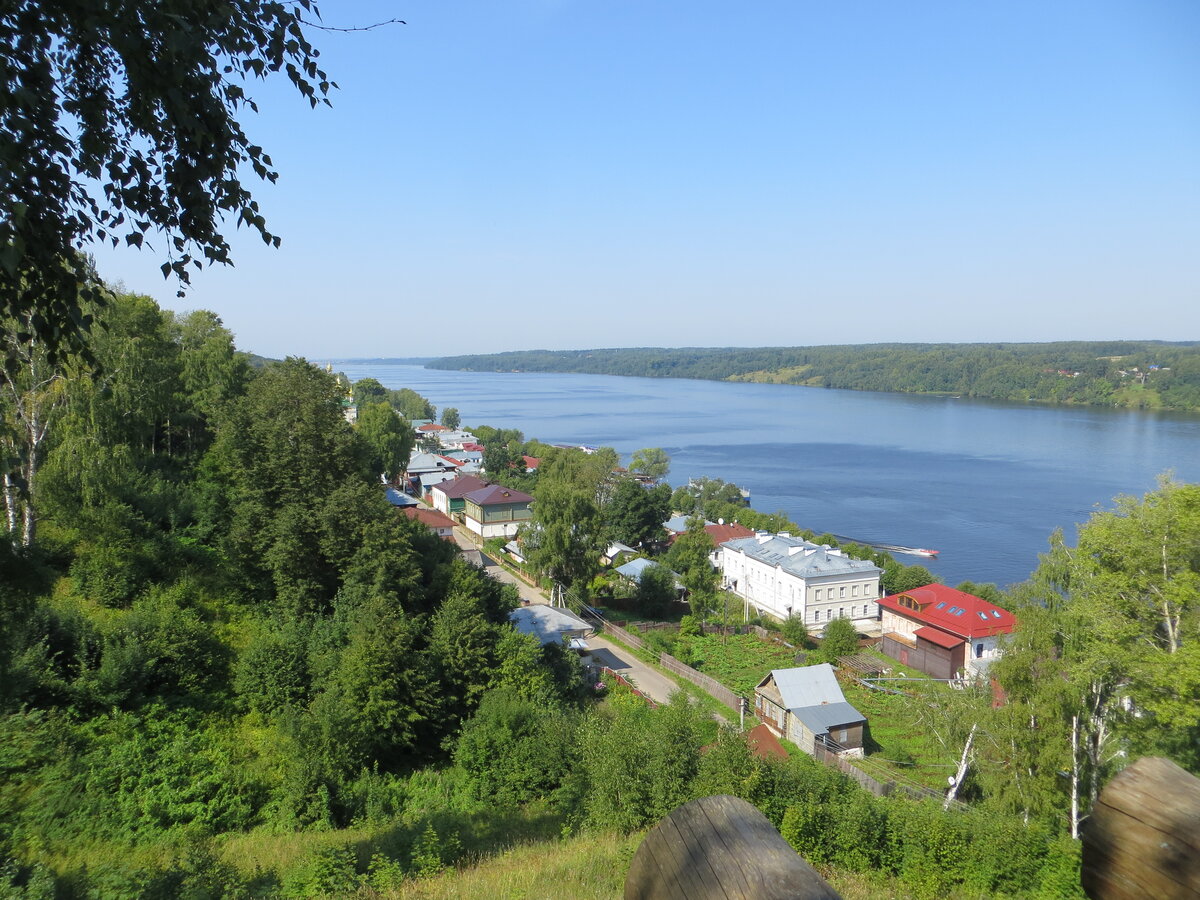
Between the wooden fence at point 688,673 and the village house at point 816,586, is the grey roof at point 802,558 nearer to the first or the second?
the village house at point 816,586

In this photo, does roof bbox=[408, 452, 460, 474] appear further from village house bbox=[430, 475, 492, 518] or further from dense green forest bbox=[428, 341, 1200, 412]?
dense green forest bbox=[428, 341, 1200, 412]

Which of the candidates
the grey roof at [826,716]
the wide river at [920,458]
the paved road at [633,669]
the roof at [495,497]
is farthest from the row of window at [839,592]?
the roof at [495,497]

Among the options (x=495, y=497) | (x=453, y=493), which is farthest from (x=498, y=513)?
(x=453, y=493)

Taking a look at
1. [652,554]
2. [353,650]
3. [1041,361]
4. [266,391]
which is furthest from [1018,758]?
[1041,361]

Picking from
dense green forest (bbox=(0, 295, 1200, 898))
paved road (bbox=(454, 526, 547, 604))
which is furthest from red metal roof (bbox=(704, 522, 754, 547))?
dense green forest (bbox=(0, 295, 1200, 898))

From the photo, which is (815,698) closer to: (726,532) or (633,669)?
(633,669)

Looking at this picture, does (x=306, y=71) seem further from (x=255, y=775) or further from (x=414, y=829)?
(x=255, y=775)
